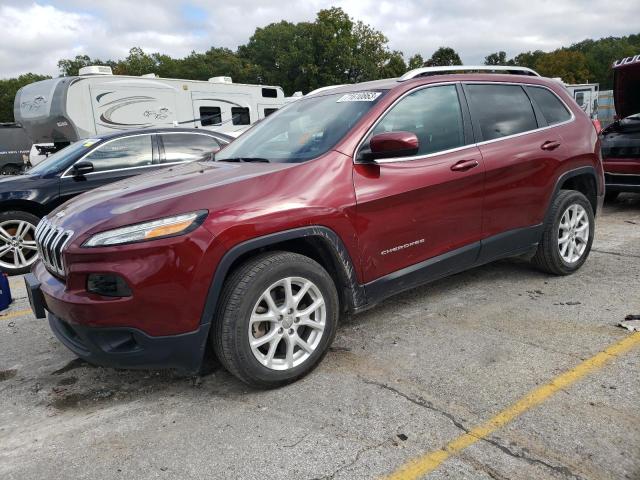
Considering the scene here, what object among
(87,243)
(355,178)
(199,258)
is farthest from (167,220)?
(355,178)

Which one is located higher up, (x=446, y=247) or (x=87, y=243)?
(x=87, y=243)

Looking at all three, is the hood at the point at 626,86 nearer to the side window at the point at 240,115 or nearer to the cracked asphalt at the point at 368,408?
the cracked asphalt at the point at 368,408

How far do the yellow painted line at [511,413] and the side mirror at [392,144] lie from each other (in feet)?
5.03

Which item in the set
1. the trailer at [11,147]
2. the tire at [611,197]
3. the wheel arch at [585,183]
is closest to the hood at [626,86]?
the tire at [611,197]

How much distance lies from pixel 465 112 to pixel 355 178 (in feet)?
4.11

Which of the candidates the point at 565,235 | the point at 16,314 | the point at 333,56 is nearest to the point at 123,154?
the point at 16,314

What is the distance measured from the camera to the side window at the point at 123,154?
21.4 feet

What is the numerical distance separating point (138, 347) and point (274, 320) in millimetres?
715

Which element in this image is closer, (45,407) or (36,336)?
(45,407)

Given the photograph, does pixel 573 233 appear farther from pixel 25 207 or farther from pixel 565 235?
pixel 25 207

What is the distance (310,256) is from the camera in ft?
10.6

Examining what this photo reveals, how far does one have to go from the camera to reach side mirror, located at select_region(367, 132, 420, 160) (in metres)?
3.11

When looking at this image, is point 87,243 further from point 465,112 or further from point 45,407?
point 465,112

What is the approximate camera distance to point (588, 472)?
2150 mm
